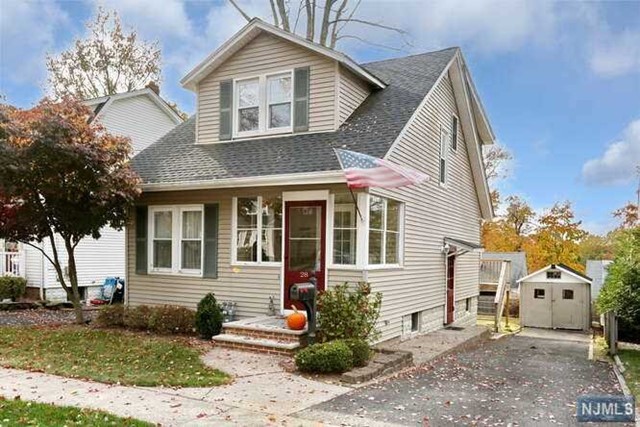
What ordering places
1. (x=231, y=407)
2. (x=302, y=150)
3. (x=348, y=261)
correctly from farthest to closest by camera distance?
(x=302, y=150) → (x=348, y=261) → (x=231, y=407)

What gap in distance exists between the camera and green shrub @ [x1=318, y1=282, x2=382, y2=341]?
8.55 m

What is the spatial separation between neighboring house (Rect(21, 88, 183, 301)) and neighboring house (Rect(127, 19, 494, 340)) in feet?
20.2

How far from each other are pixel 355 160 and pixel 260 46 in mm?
4654

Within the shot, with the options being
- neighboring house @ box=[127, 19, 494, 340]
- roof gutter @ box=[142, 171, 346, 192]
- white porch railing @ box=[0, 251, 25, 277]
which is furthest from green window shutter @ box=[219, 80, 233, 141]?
white porch railing @ box=[0, 251, 25, 277]

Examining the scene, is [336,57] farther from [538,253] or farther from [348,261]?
[538,253]

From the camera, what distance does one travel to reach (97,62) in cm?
2552

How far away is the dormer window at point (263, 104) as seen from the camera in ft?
37.9

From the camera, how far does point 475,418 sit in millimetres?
5723

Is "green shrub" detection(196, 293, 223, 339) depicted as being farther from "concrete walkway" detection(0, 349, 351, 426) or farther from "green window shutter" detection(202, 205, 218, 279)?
"concrete walkway" detection(0, 349, 351, 426)

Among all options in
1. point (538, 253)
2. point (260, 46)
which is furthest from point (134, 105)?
point (538, 253)

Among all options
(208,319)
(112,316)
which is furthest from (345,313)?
(112,316)

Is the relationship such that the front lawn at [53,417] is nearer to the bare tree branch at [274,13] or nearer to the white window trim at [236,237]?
the white window trim at [236,237]

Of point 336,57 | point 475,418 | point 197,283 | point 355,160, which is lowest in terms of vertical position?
point 475,418

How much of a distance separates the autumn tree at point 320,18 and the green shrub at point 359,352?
14.6 metres
